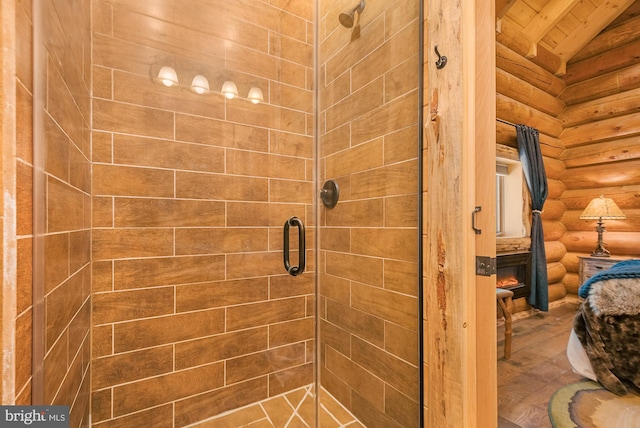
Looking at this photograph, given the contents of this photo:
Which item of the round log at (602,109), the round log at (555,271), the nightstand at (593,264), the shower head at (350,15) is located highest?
the round log at (602,109)

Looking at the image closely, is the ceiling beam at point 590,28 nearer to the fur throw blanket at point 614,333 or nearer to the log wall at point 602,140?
the log wall at point 602,140

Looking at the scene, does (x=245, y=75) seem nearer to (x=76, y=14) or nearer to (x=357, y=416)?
(x=76, y=14)

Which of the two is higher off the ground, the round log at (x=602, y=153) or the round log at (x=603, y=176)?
the round log at (x=602, y=153)

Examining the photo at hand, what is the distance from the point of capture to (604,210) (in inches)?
134

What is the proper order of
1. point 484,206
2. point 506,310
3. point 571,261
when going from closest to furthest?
point 484,206
point 506,310
point 571,261

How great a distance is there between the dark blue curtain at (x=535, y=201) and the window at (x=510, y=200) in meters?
0.11

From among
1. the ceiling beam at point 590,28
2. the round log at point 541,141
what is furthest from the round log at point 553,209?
the ceiling beam at point 590,28

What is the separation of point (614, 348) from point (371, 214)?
6.24 feet

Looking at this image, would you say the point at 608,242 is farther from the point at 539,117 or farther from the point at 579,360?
the point at 579,360

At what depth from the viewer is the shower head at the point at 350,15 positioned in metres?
1.40

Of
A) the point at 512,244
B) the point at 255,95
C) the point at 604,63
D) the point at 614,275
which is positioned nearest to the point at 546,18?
the point at 604,63

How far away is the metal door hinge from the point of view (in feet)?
3.18

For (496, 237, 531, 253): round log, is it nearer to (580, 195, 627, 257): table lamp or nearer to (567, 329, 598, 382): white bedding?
(580, 195, 627, 257): table lamp

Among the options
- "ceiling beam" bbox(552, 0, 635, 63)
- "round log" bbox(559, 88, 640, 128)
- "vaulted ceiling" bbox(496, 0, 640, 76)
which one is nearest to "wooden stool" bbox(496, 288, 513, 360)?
"vaulted ceiling" bbox(496, 0, 640, 76)
